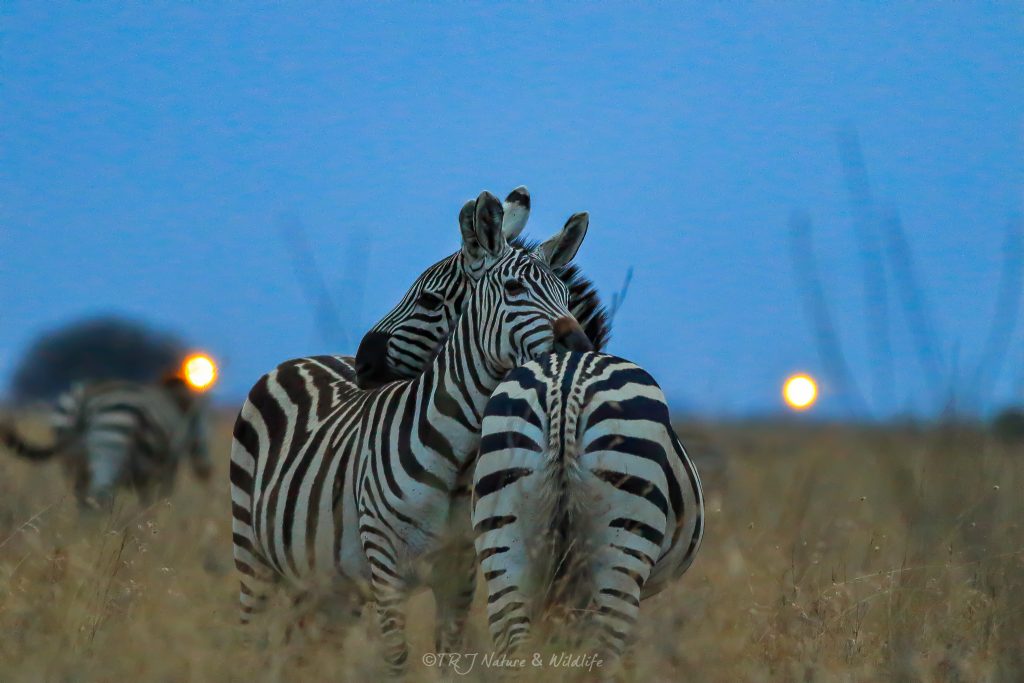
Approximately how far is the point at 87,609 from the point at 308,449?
5.33ft

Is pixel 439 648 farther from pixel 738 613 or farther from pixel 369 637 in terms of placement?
pixel 738 613

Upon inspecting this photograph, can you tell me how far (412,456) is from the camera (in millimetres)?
5352

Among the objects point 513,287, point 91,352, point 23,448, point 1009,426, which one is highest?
point 91,352

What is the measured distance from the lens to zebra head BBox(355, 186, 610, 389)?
6.30 m

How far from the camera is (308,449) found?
20.9 feet

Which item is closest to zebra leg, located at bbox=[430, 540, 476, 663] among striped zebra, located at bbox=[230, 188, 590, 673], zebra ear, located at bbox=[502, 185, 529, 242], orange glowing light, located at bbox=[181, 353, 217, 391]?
striped zebra, located at bbox=[230, 188, 590, 673]

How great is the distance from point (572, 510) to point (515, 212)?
2.35 meters

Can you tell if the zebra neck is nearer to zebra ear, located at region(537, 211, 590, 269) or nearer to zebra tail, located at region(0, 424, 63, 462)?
zebra ear, located at region(537, 211, 590, 269)

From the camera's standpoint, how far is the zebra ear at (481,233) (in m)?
5.53

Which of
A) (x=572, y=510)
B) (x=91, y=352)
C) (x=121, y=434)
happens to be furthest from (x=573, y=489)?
(x=91, y=352)

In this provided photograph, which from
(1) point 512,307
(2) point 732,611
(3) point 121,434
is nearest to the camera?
(1) point 512,307

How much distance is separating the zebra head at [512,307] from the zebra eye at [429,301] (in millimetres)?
780

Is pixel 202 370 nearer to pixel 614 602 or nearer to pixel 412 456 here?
pixel 412 456

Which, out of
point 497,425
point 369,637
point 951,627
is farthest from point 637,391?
point 951,627
